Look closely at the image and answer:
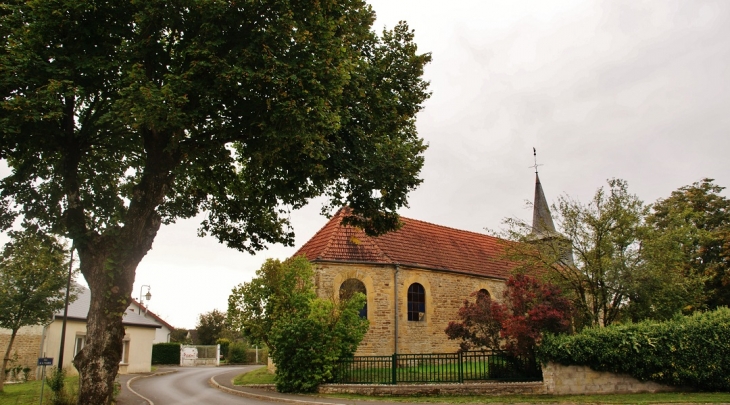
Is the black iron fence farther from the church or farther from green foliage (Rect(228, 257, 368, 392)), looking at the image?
the church

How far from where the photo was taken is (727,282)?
89.1 feet

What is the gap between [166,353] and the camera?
41.0 metres

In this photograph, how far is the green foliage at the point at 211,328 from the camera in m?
50.5

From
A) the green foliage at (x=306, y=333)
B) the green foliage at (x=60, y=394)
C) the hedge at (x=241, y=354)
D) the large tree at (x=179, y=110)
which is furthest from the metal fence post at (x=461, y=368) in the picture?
the hedge at (x=241, y=354)


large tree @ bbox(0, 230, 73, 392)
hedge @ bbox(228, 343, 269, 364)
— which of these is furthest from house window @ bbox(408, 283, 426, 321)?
hedge @ bbox(228, 343, 269, 364)

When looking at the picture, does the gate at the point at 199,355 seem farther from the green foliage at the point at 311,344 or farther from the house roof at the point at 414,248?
the green foliage at the point at 311,344

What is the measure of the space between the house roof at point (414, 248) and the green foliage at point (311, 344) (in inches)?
171

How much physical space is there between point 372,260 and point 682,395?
486 inches

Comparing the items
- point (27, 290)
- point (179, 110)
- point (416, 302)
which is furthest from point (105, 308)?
point (416, 302)

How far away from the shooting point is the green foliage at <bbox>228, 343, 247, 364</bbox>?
45.5 m

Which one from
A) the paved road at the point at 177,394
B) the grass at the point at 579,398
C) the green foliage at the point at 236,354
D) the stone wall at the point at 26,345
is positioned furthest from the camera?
the green foliage at the point at 236,354

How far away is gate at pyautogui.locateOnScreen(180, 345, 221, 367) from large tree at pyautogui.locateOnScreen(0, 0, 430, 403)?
30990 millimetres

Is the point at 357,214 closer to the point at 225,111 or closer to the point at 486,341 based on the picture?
the point at 225,111

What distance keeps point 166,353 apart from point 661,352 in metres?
36.0
